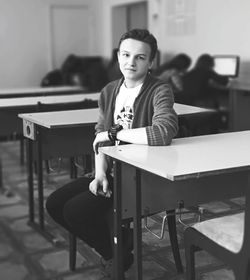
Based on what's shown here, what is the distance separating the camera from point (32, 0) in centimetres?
873

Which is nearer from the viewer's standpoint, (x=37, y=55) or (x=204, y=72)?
(x=204, y=72)

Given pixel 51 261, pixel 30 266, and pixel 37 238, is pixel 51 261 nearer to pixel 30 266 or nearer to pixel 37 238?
pixel 30 266

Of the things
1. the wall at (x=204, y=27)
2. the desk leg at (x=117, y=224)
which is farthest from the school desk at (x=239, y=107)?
the desk leg at (x=117, y=224)

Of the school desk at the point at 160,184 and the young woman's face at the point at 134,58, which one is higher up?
the young woman's face at the point at 134,58

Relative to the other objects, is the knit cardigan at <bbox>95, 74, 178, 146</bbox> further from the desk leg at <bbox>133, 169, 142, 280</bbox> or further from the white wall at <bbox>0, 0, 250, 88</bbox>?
the white wall at <bbox>0, 0, 250, 88</bbox>

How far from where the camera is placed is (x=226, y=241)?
178 centimetres

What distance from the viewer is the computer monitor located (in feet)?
20.0

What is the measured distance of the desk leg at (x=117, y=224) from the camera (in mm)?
2084

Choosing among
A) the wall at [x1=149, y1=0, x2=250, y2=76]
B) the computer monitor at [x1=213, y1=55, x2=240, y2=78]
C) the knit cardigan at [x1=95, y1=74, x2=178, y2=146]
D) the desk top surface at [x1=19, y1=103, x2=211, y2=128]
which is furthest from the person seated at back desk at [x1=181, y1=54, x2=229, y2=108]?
the knit cardigan at [x1=95, y1=74, x2=178, y2=146]

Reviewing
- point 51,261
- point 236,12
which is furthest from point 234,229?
point 236,12

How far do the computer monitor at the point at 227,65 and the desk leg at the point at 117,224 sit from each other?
431cm

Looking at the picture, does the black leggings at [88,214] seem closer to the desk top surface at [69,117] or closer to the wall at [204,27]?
the desk top surface at [69,117]

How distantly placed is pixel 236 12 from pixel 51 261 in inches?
178

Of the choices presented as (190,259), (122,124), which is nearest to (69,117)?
(122,124)
